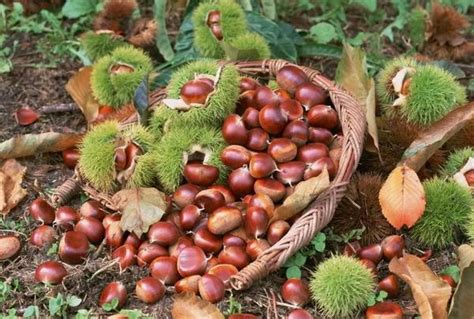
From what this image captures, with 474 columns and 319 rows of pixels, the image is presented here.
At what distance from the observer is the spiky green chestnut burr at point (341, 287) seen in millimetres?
2309

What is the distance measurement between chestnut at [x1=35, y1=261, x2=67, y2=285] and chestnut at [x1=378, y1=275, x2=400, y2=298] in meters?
1.03

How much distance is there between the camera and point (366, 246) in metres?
2.65

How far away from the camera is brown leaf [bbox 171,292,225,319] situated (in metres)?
2.31

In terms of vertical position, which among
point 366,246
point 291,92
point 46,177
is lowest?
point 46,177

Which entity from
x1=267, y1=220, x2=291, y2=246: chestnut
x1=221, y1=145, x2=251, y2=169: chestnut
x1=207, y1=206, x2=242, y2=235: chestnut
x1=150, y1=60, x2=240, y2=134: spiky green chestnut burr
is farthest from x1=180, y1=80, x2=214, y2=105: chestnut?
x1=267, y1=220, x2=291, y2=246: chestnut

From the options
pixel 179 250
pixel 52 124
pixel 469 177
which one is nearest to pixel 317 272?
pixel 179 250

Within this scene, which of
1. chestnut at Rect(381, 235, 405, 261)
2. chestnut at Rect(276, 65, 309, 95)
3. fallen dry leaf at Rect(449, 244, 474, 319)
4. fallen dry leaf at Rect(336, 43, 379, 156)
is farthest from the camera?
fallen dry leaf at Rect(336, 43, 379, 156)

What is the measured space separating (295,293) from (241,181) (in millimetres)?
457

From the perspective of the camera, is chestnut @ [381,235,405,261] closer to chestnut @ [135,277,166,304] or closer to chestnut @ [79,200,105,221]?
chestnut @ [135,277,166,304]

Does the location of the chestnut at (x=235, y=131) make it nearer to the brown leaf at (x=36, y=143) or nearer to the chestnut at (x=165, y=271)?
the chestnut at (x=165, y=271)

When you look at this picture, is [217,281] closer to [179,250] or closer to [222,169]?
[179,250]

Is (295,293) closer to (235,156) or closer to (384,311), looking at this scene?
(384,311)

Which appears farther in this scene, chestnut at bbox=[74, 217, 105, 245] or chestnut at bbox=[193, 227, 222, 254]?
chestnut at bbox=[74, 217, 105, 245]

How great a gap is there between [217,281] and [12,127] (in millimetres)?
1561
